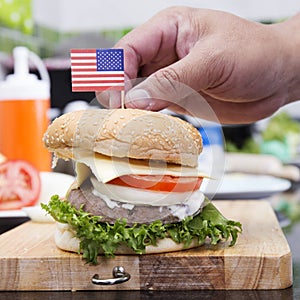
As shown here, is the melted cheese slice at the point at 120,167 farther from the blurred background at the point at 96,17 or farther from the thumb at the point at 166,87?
the blurred background at the point at 96,17

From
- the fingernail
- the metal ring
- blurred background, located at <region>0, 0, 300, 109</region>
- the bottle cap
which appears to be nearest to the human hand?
the fingernail

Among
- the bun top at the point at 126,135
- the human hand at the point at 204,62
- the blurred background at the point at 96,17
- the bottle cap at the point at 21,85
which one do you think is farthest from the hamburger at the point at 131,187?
the blurred background at the point at 96,17

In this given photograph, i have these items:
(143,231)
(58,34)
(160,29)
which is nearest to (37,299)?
(143,231)

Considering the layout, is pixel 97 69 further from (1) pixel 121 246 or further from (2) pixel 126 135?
(1) pixel 121 246

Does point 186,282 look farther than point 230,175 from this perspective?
No

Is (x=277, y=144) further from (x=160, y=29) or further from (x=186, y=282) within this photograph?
(x=186, y=282)

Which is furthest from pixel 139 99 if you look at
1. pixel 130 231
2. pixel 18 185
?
pixel 18 185

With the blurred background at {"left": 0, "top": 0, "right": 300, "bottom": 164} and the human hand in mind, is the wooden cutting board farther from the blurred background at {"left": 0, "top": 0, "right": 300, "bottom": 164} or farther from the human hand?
the blurred background at {"left": 0, "top": 0, "right": 300, "bottom": 164}

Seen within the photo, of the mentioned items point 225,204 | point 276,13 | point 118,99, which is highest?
point 118,99
